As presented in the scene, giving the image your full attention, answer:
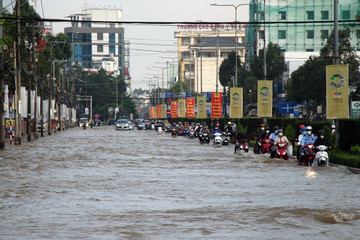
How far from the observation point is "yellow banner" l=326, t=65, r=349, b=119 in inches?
1256

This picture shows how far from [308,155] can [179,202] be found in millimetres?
12756

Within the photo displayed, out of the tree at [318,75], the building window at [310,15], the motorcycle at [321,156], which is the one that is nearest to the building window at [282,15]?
the building window at [310,15]

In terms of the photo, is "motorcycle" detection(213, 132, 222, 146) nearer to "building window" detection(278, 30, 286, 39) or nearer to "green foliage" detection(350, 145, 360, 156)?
"green foliage" detection(350, 145, 360, 156)

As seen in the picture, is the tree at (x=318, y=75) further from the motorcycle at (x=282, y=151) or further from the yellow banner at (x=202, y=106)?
the motorcycle at (x=282, y=151)

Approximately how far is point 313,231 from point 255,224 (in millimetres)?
1142

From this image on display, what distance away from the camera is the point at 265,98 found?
1984 inches

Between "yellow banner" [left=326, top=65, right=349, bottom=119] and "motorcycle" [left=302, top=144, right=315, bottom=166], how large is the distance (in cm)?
380

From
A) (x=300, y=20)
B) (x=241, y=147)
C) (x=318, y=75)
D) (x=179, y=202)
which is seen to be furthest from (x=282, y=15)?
(x=179, y=202)

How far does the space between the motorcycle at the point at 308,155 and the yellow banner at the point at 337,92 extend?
150 inches

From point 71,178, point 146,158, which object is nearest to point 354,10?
point 146,158

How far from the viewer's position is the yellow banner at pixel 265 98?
1960 inches

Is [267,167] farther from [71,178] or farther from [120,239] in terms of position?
[120,239]

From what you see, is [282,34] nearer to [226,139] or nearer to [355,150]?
[226,139]

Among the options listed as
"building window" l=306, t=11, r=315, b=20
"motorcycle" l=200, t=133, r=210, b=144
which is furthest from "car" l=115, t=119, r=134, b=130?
"motorcycle" l=200, t=133, r=210, b=144
